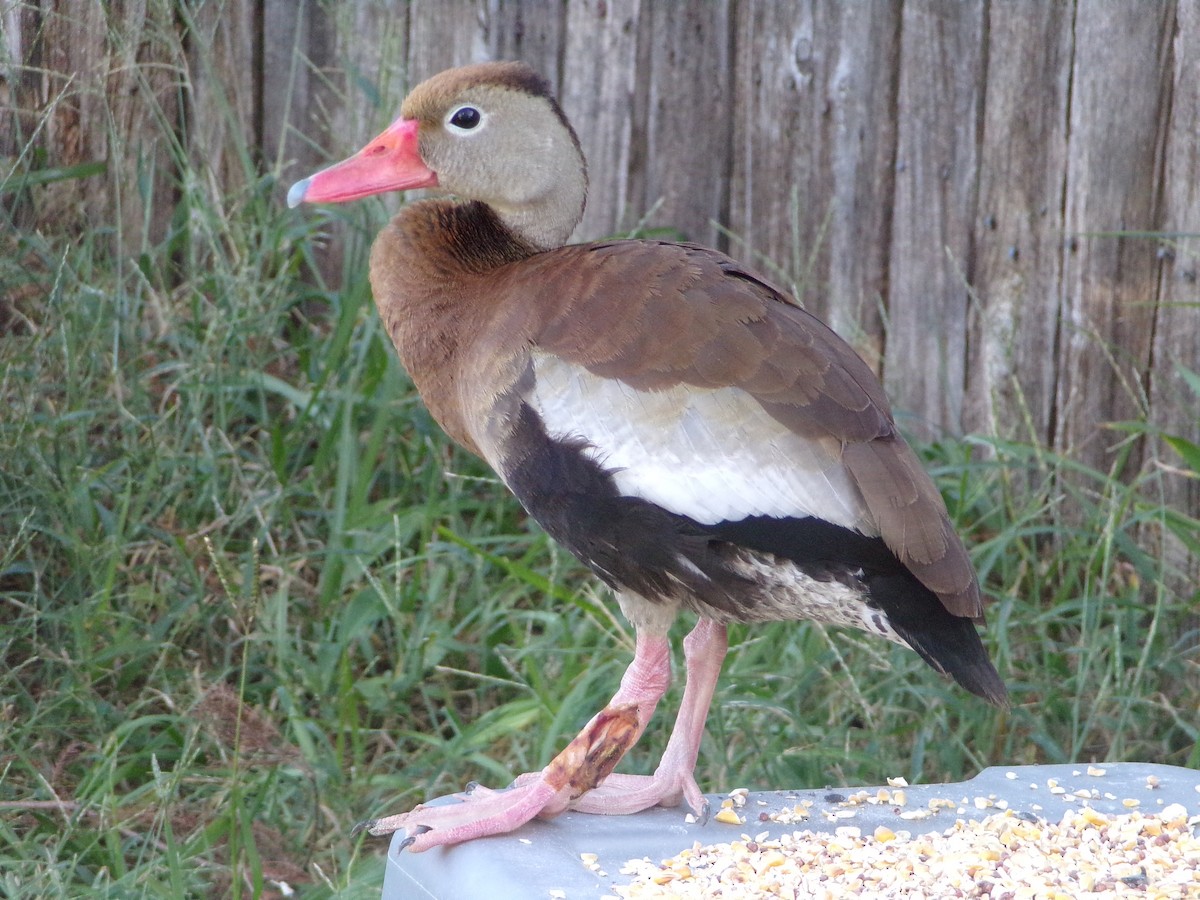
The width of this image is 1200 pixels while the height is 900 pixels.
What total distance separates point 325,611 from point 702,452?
4.50 ft

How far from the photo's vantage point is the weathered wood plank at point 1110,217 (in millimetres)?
3127

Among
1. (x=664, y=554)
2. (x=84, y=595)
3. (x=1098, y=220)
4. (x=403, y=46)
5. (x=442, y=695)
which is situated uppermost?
(x=403, y=46)

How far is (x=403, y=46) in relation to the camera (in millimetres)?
3773

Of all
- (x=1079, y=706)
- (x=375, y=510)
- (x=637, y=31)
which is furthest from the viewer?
(x=637, y=31)

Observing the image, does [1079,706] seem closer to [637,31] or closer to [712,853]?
[712,853]

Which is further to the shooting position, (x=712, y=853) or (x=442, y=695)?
(x=442, y=695)

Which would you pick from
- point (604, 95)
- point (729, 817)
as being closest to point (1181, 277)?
point (604, 95)

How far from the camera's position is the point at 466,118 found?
251 centimetres

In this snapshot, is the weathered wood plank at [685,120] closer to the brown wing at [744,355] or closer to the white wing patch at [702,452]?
the brown wing at [744,355]

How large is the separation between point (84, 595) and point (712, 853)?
158 centimetres

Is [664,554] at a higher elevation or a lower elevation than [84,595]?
higher

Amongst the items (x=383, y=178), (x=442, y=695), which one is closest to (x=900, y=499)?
(x=383, y=178)

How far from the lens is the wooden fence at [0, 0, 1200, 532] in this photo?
3.18m

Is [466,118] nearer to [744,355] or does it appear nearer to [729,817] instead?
[744,355]
